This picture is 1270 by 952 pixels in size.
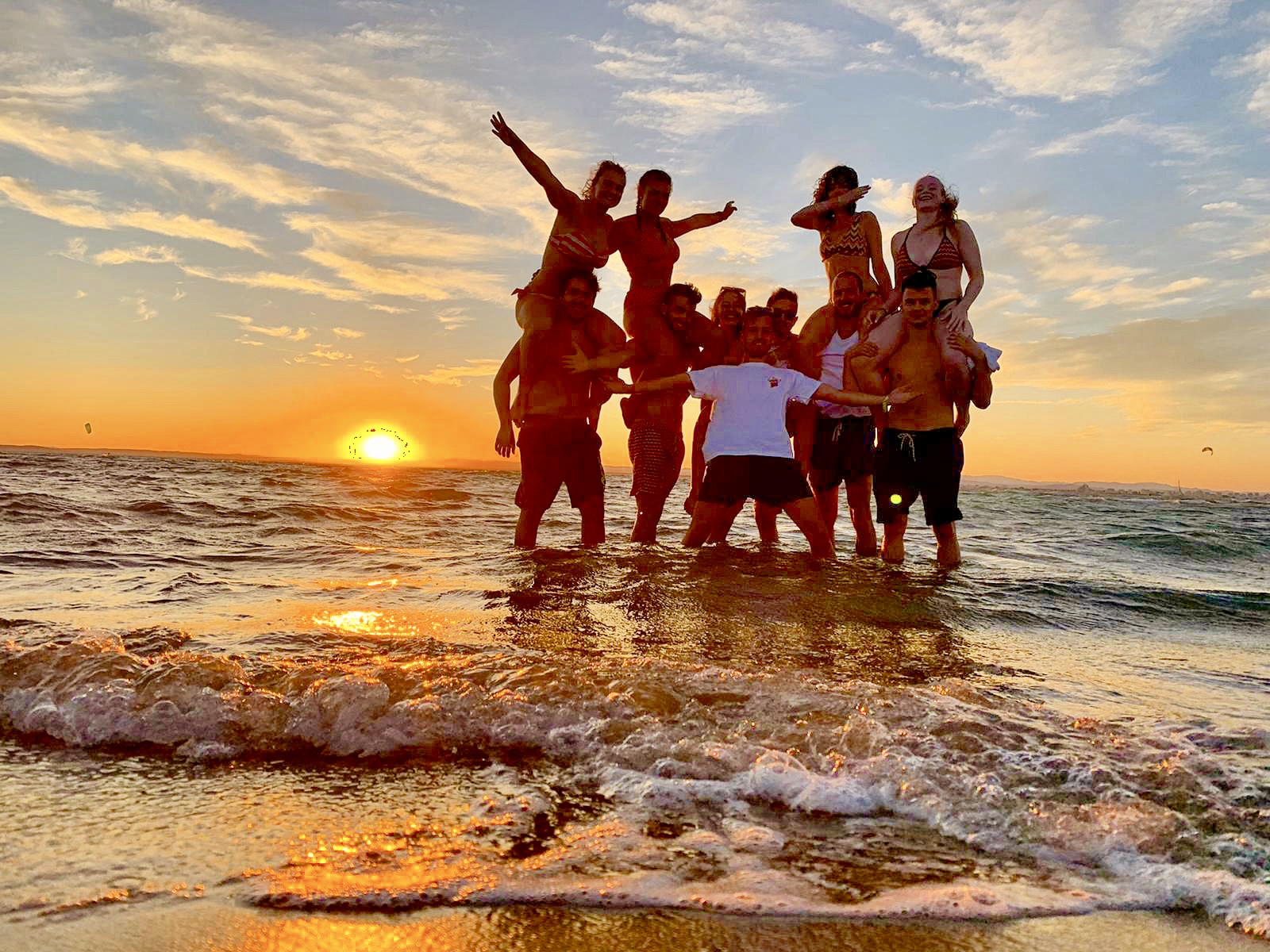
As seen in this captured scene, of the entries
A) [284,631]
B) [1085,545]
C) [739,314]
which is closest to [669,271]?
[739,314]

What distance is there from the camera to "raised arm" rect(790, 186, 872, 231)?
7641 mm

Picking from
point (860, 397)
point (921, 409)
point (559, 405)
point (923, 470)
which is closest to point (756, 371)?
point (860, 397)

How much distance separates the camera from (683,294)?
781cm

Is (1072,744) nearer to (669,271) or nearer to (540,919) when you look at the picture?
(540,919)

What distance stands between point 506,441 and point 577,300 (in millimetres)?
1380

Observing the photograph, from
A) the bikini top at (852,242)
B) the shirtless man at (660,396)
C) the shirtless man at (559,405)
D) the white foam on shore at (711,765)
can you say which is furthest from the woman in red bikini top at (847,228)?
the white foam on shore at (711,765)

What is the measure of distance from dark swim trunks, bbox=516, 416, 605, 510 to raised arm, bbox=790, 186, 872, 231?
2673 mm

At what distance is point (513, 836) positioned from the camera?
2043mm

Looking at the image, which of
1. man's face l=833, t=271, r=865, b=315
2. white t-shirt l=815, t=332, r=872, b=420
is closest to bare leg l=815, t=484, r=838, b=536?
white t-shirt l=815, t=332, r=872, b=420

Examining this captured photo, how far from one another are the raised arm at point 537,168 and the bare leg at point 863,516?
3602 millimetres

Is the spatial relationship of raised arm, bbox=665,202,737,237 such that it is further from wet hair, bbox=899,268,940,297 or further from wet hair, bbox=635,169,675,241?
wet hair, bbox=899,268,940,297

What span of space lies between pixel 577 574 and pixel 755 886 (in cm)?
446

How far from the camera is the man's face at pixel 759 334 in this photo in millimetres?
6699

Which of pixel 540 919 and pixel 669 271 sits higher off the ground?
pixel 669 271
